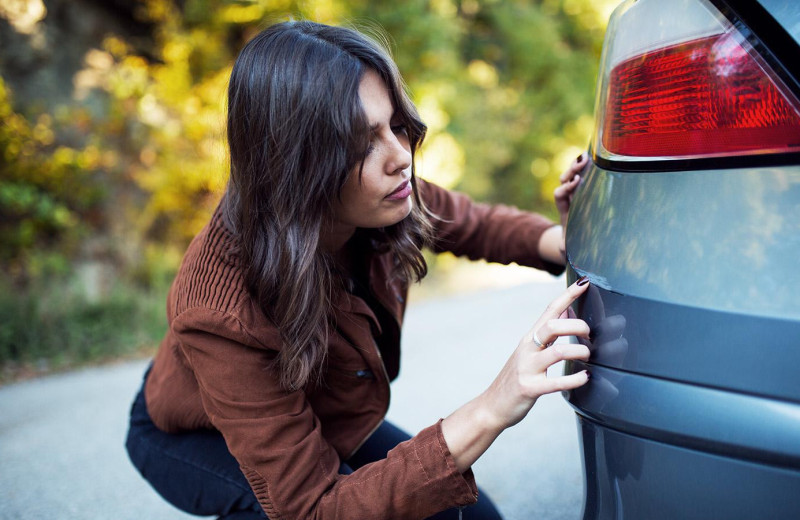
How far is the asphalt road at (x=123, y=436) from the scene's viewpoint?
2295 mm

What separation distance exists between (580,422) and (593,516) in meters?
0.16

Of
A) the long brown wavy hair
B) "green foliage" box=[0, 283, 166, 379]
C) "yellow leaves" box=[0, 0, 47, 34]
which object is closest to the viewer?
the long brown wavy hair

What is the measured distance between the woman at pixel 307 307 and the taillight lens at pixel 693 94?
28 cm

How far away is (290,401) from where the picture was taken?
1.34m

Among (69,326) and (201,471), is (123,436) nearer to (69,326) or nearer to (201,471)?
(201,471)

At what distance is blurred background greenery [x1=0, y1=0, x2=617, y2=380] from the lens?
475 centimetres

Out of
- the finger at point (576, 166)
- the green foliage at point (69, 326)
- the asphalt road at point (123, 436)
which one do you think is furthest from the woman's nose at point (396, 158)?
the green foliage at point (69, 326)

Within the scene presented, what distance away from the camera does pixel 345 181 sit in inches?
53.3

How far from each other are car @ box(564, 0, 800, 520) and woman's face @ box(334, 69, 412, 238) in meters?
0.49

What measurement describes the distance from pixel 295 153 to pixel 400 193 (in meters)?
0.26

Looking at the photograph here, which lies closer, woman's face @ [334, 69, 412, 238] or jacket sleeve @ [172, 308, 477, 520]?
jacket sleeve @ [172, 308, 477, 520]

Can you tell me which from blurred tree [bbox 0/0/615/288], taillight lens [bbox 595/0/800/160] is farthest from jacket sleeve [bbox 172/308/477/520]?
blurred tree [bbox 0/0/615/288]

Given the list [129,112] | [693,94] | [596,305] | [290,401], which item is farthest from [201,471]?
[129,112]

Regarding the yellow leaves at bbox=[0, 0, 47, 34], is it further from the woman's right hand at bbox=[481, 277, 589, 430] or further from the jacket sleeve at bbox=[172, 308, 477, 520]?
the woman's right hand at bbox=[481, 277, 589, 430]
